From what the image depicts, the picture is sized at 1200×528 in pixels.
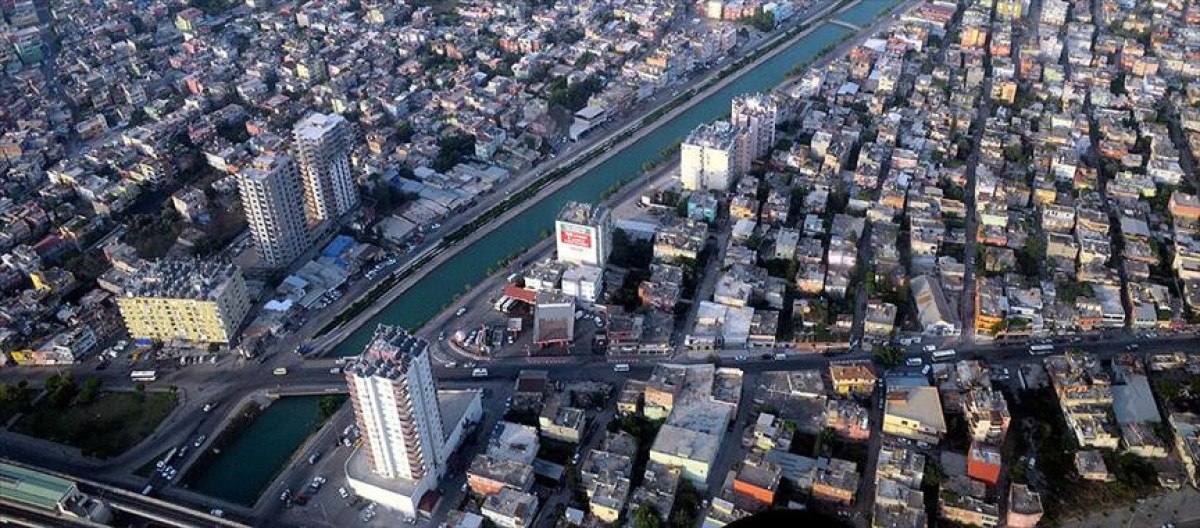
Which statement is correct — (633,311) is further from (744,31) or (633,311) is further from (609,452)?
(744,31)

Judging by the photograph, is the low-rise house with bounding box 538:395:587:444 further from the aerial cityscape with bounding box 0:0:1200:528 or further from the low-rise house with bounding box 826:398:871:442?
the low-rise house with bounding box 826:398:871:442

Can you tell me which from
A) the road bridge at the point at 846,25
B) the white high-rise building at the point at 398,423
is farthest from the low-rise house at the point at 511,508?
the road bridge at the point at 846,25

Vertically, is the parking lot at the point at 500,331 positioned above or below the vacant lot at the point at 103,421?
above

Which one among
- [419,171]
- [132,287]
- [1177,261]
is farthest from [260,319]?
[1177,261]

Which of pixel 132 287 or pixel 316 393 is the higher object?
pixel 132 287

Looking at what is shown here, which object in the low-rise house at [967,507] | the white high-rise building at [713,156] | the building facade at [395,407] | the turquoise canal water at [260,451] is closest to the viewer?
the building facade at [395,407]

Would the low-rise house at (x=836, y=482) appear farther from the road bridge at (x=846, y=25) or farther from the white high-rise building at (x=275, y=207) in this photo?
the road bridge at (x=846, y=25)

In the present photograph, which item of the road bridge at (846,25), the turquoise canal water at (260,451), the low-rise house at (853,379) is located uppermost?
the road bridge at (846,25)
